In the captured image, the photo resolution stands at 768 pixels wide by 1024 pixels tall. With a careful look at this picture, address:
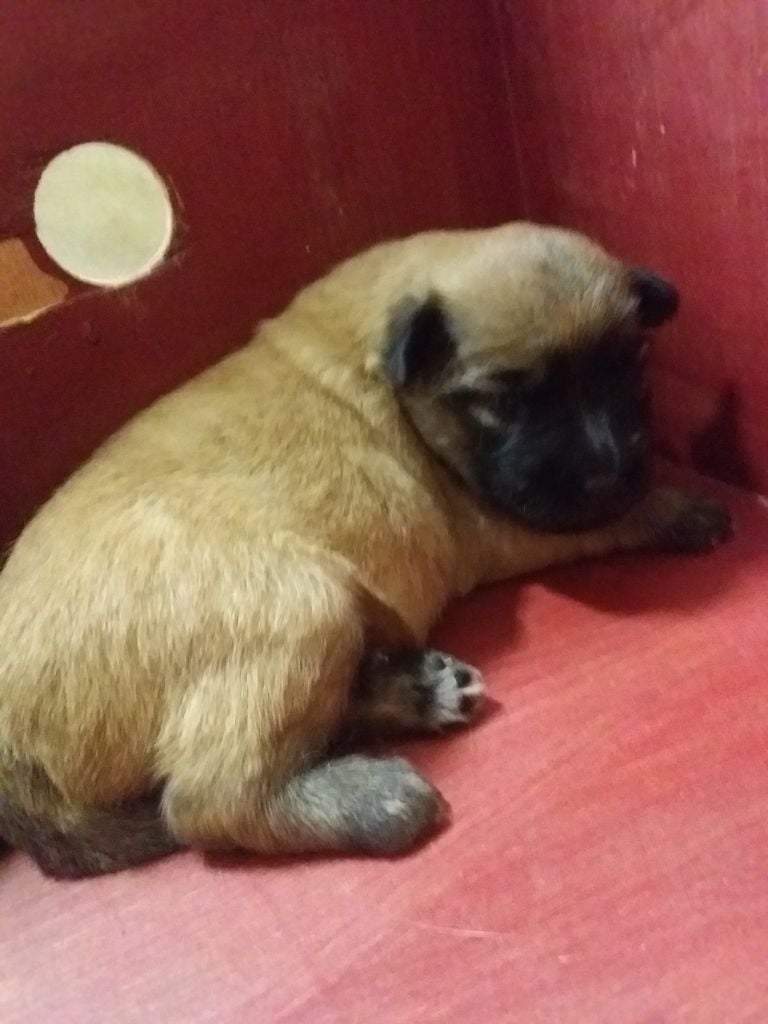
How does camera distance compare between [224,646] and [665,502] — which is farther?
[665,502]

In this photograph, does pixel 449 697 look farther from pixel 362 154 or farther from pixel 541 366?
pixel 362 154

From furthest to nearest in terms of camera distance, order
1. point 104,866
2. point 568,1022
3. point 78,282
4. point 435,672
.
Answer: point 78,282
point 435,672
point 104,866
point 568,1022

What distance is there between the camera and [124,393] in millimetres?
1664

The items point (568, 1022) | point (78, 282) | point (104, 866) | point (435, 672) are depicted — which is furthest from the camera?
point (78, 282)

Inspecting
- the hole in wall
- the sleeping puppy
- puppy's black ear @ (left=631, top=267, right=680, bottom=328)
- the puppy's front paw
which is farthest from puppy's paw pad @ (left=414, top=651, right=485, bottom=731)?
the hole in wall

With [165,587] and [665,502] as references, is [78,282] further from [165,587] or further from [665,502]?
[665,502]

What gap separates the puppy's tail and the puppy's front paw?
30.1 inches

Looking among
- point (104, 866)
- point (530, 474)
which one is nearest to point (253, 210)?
point (530, 474)

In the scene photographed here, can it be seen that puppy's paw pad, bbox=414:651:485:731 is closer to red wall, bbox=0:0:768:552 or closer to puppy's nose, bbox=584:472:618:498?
puppy's nose, bbox=584:472:618:498

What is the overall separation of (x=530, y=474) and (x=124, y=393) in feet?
1.93

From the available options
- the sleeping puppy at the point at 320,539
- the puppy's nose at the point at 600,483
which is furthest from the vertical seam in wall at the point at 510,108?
the puppy's nose at the point at 600,483

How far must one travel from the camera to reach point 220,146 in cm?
163

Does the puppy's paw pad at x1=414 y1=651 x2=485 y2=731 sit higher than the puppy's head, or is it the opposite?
the puppy's head

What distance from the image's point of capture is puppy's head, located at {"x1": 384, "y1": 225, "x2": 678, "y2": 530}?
1.44 metres
